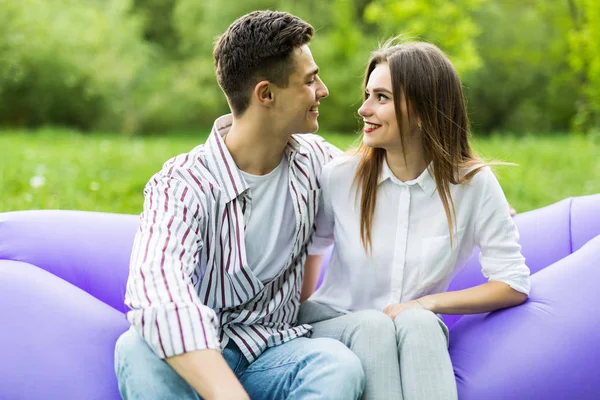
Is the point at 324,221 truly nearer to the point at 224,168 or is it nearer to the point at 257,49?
the point at 224,168

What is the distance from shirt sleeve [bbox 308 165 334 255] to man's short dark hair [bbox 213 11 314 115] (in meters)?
0.27

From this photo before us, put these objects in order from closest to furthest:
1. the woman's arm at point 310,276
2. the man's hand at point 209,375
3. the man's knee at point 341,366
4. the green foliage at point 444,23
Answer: the man's hand at point 209,375, the man's knee at point 341,366, the woman's arm at point 310,276, the green foliage at point 444,23

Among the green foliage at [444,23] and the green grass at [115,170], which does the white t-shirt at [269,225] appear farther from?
the green foliage at [444,23]

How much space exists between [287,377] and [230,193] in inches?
16.2

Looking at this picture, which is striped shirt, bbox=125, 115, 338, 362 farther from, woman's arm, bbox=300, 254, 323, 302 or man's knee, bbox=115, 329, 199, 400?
woman's arm, bbox=300, 254, 323, 302

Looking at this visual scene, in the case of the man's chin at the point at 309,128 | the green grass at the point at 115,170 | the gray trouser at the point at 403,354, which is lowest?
the green grass at the point at 115,170

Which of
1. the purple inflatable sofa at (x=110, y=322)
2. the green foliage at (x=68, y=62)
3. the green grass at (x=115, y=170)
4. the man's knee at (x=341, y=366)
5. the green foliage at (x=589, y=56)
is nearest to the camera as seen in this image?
the man's knee at (x=341, y=366)

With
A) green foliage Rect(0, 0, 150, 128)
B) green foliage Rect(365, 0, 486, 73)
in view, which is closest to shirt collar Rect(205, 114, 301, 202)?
green foliage Rect(0, 0, 150, 128)

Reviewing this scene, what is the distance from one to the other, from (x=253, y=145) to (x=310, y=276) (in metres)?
0.43

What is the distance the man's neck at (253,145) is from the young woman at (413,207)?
0.59ft

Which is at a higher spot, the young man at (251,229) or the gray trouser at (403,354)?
the young man at (251,229)

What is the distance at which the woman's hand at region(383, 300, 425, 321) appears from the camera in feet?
5.47

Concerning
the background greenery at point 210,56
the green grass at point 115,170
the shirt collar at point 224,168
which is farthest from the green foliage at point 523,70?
the shirt collar at point 224,168

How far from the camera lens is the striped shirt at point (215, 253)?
4.56 ft
